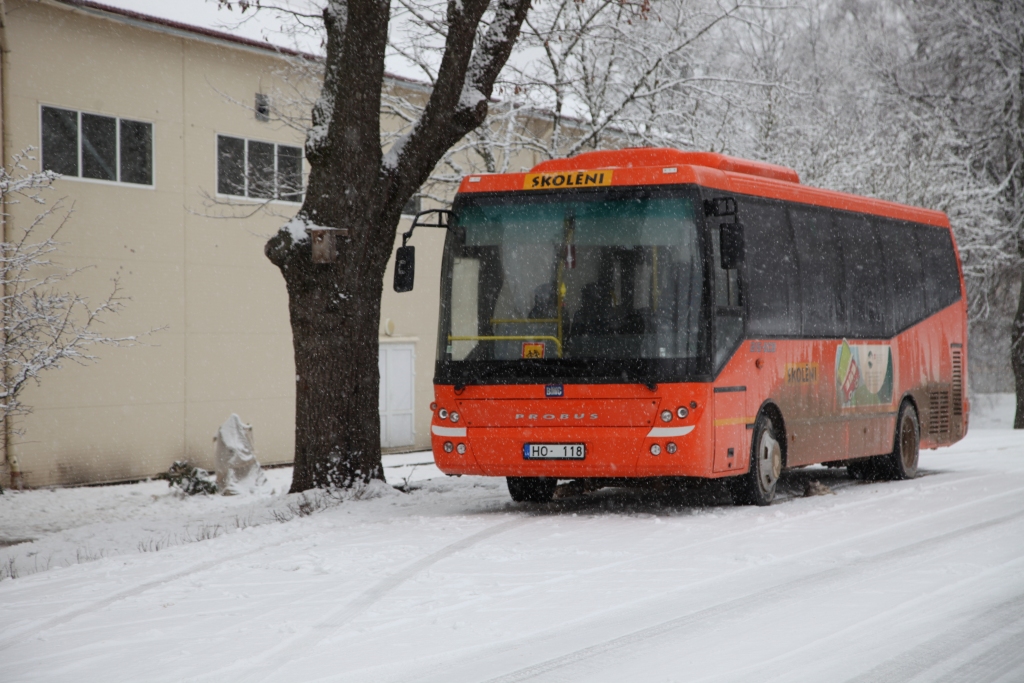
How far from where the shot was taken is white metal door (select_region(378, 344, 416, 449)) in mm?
26516

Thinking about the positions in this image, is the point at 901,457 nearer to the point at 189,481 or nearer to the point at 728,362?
the point at 728,362

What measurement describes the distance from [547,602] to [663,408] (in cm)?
440

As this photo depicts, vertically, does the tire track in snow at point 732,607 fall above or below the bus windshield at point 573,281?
below

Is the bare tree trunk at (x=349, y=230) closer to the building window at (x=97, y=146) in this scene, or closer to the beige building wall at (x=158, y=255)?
the beige building wall at (x=158, y=255)

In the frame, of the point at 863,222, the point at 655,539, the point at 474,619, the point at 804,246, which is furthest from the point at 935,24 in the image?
the point at 474,619

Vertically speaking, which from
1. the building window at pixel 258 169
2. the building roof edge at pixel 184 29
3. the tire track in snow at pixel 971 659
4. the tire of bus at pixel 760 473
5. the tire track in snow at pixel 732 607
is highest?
the building roof edge at pixel 184 29

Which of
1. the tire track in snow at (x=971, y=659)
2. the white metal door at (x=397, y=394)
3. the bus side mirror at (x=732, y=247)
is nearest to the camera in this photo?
the tire track in snow at (x=971, y=659)

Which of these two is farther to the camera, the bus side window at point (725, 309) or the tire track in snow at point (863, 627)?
the bus side window at point (725, 309)

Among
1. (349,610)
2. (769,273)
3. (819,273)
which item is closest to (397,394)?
(819,273)

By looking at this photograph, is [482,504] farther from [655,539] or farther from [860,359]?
[860,359]

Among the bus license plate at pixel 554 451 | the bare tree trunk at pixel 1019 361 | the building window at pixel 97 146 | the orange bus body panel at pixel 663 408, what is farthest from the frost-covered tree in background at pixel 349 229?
the bare tree trunk at pixel 1019 361

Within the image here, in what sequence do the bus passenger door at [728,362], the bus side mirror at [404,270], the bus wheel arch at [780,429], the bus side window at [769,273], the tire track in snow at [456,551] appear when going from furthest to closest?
the bus wheel arch at [780,429], the bus side window at [769,273], the bus side mirror at [404,270], the bus passenger door at [728,362], the tire track in snow at [456,551]

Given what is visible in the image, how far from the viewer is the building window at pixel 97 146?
20141 mm

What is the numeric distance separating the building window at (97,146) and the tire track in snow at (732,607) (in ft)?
46.8
